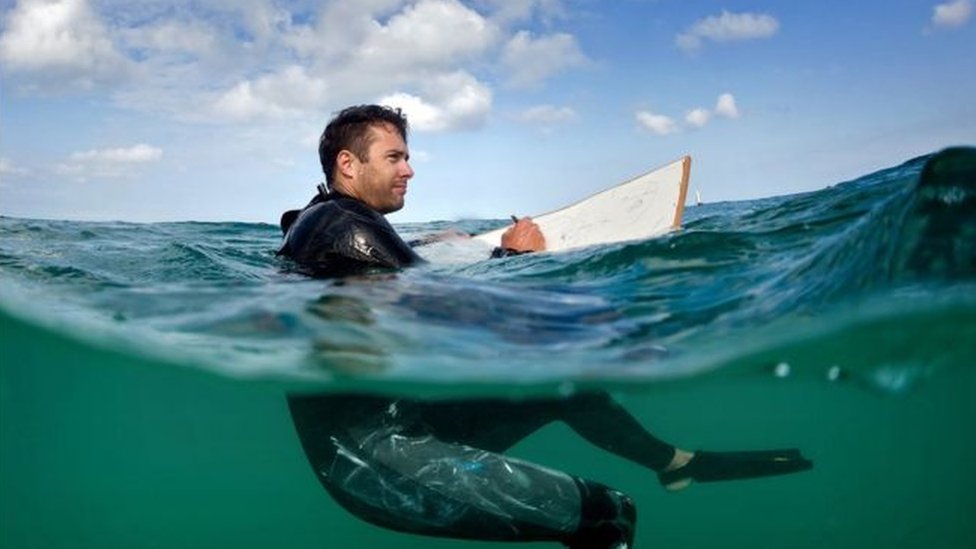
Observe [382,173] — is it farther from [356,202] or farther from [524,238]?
[524,238]

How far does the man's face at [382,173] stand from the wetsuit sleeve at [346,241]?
729 mm

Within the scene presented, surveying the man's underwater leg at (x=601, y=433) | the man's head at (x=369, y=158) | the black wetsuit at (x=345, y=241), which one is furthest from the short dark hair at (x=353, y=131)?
the man's underwater leg at (x=601, y=433)

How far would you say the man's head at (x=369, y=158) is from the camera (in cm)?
577

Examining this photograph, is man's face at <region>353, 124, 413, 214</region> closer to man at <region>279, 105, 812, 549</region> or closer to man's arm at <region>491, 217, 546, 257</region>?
man at <region>279, 105, 812, 549</region>

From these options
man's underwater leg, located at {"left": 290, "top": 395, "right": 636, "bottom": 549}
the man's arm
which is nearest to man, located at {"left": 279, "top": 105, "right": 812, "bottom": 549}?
man's underwater leg, located at {"left": 290, "top": 395, "right": 636, "bottom": 549}

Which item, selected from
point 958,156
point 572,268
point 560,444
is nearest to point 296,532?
point 560,444

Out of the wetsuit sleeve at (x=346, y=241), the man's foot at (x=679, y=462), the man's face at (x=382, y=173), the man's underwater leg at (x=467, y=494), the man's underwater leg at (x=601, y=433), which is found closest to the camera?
the man's underwater leg at (x=467, y=494)

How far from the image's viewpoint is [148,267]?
8930mm

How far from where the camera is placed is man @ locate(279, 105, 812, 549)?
12.9 feet

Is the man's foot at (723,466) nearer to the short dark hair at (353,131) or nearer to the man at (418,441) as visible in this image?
the man at (418,441)

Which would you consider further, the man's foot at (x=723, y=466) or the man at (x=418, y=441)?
the man's foot at (x=723, y=466)

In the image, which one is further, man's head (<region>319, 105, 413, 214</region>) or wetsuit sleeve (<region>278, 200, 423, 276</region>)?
man's head (<region>319, 105, 413, 214</region>)

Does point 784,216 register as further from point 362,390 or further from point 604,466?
point 604,466

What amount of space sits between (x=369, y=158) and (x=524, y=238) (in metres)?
2.47
